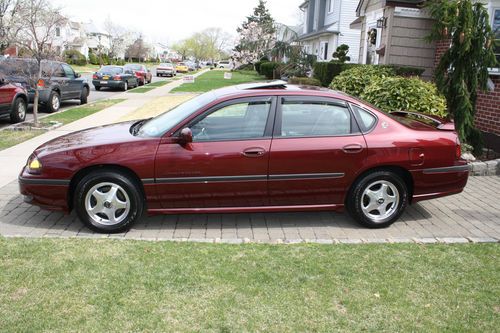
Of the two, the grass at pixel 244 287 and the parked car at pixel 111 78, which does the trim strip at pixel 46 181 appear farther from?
the parked car at pixel 111 78

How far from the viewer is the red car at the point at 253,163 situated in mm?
4750

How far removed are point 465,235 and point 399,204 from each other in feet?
2.51

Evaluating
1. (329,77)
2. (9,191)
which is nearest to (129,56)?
A: (329,77)

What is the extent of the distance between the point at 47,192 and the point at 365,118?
3.49 metres

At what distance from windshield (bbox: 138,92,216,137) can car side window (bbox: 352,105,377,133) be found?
160 centimetres

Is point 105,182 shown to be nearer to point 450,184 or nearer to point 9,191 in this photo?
point 9,191

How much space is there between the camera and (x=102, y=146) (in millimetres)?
4793

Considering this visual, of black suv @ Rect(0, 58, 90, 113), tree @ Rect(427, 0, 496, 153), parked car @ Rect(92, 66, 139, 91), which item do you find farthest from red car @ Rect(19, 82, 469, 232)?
parked car @ Rect(92, 66, 139, 91)

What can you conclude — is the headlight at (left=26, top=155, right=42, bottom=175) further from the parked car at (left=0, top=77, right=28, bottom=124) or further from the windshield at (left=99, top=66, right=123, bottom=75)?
the windshield at (left=99, top=66, right=123, bottom=75)

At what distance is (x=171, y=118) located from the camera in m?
5.23

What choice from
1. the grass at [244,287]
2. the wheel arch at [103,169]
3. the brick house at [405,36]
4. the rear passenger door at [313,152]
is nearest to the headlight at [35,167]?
the wheel arch at [103,169]

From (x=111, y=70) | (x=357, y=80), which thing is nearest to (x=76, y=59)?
(x=111, y=70)

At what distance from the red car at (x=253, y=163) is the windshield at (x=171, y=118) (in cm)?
3

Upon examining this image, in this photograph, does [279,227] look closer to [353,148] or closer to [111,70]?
[353,148]
